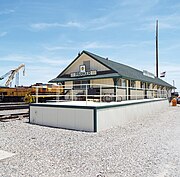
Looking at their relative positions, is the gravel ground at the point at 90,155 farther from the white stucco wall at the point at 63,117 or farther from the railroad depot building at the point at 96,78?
the railroad depot building at the point at 96,78

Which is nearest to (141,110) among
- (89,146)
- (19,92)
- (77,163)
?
(89,146)

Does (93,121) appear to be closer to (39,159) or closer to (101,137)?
(101,137)

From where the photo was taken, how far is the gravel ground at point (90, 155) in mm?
4429

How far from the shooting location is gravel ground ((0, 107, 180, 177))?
443 centimetres

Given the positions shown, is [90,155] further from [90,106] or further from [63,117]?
[63,117]

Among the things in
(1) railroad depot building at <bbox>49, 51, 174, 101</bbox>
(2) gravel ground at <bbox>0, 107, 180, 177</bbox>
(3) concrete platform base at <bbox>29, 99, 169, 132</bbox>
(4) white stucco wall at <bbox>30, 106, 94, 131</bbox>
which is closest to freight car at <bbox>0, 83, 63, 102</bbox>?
(1) railroad depot building at <bbox>49, 51, 174, 101</bbox>

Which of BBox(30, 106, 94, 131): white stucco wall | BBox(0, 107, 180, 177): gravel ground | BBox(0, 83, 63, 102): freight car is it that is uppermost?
BBox(0, 83, 63, 102): freight car

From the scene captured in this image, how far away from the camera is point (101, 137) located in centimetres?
797

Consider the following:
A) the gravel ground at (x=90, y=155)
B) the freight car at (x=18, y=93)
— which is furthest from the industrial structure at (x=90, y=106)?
the freight car at (x=18, y=93)

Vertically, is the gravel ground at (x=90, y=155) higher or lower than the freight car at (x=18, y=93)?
lower

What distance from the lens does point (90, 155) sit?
5.64 metres

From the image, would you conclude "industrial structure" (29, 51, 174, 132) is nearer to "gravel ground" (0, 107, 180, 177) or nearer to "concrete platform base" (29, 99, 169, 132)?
"concrete platform base" (29, 99, 169, 132)

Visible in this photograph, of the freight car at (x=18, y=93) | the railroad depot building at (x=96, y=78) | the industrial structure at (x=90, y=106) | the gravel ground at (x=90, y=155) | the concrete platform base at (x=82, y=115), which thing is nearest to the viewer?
the gravel ground at (x=90, y=155)

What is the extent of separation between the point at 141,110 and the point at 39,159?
1114 centimetres
